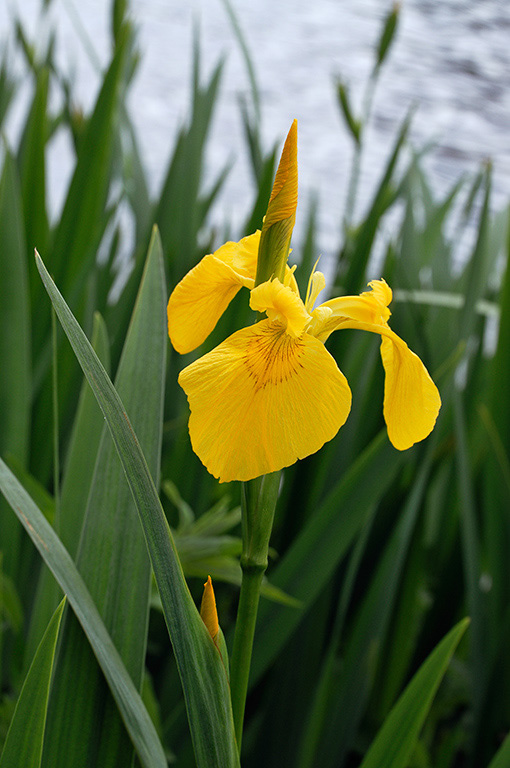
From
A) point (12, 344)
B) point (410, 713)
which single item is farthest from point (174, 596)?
point (12, 344)

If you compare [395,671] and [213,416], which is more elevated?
[213,416]

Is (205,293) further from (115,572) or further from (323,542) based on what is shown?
(323,542)

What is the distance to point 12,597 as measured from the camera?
1.27 ft

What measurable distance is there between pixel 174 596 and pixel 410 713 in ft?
0.45

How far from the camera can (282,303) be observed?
0.17 m

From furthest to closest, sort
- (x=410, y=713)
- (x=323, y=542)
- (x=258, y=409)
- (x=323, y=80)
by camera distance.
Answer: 1. (x=323, y=80)
2. (x=323, y=542)
3. (x=410, y=713)
4. (x=258, y=409)

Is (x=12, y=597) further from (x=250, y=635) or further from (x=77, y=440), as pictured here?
(x=250, y=635)

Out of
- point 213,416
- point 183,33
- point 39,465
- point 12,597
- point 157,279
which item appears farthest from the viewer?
point 183,33

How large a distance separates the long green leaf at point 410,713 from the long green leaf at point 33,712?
0.44 feet

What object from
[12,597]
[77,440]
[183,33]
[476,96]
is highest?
[183,33]

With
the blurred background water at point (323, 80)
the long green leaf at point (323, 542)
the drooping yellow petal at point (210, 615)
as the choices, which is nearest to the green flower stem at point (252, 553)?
the drooping yellow petal at point (210, 615)

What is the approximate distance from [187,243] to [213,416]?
487 mm

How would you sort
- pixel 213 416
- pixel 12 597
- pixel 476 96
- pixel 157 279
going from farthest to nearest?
pixel 476 96 < pixel 12 597 < pixel 157 279 < pixel 213 416

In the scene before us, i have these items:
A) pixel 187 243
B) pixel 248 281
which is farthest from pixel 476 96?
pixel 248 281
